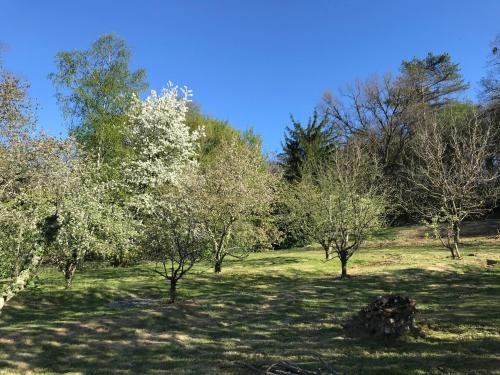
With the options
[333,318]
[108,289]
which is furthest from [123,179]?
[333,318]

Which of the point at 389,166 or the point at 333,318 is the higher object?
the point at 389,166

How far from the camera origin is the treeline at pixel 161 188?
1370cm

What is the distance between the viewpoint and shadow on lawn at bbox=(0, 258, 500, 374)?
698cm

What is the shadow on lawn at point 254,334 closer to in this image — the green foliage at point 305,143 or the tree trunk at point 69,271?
the tree trunk at point 69,271

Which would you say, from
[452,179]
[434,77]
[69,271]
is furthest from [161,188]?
[434,77]

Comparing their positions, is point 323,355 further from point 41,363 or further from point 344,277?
A: point 344,277

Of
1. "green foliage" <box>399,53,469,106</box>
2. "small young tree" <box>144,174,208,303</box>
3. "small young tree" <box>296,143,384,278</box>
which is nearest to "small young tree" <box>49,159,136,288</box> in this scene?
"small young tree" <box>144,174,208,303</box>

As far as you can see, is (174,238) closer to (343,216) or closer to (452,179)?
(343,216)

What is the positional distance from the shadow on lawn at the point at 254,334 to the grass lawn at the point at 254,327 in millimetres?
21

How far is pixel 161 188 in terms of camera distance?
79.2ft

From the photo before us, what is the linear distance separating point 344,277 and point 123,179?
582 inches

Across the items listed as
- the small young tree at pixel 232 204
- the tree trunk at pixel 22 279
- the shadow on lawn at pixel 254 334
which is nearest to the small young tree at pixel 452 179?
the shadow on lawn at pixel 254 334

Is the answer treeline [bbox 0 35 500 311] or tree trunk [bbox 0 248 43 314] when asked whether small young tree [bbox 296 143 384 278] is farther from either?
tree trunk [bbox 0 248 43 314]

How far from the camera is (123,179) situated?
2566cm
